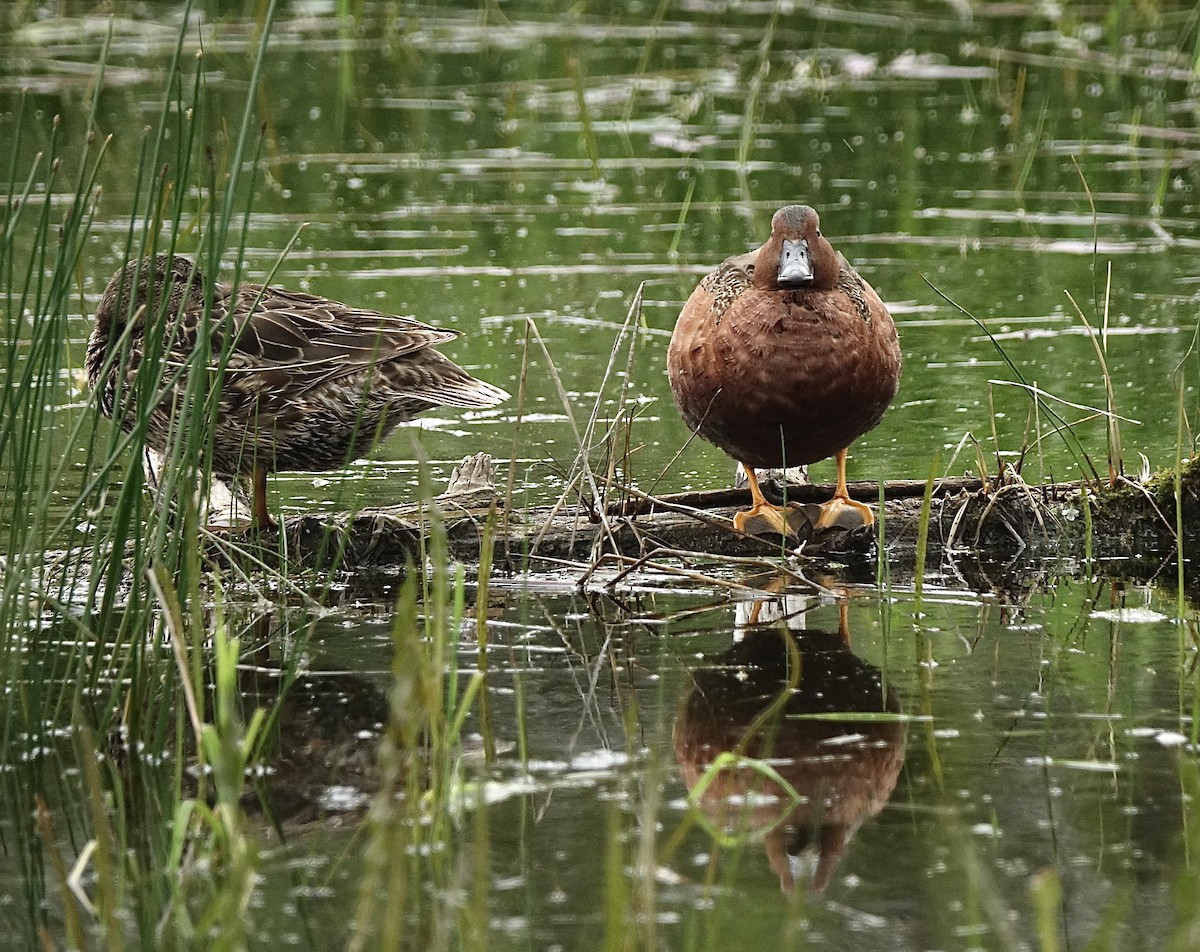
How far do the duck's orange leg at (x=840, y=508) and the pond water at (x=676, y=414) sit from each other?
0.35 meters

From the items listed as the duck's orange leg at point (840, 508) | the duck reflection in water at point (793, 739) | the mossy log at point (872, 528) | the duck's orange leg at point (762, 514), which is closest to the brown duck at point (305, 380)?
the mossy log at point (872, 528)

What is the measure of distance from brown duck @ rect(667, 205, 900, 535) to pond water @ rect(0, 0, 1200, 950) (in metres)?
0.33

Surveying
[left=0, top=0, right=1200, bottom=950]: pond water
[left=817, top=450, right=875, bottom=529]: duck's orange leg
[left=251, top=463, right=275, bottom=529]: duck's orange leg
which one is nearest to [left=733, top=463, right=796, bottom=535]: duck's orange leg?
[left=817, top=450, right=875, bottom=529]: duck's orange leg

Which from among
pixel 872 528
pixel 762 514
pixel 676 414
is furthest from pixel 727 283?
pixel 676 414

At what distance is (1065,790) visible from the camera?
376 cm

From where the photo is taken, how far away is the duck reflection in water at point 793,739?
11.8ft

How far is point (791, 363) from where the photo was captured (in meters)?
5.52

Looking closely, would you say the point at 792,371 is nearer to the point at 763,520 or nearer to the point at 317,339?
the point at 763,520

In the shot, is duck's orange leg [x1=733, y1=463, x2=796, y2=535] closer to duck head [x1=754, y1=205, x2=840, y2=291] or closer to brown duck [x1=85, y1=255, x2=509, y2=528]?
duck head [x1=754, y1=205, x2=840, y2=291]

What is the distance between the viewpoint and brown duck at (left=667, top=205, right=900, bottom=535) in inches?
218

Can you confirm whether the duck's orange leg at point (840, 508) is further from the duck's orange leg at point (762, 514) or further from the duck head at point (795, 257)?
the duck head at point (795, 257)

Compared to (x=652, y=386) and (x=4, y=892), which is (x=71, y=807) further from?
(x=652, y=386)

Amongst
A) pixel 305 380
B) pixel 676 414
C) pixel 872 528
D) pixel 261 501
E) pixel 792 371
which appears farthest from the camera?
pixel 676 414

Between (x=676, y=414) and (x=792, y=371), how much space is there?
1932mm
